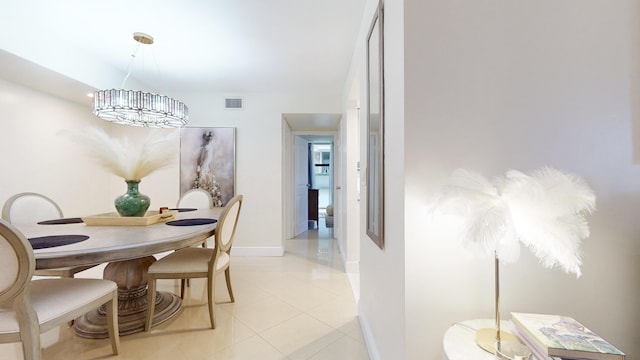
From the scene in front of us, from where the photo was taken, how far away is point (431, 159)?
0.95 metres

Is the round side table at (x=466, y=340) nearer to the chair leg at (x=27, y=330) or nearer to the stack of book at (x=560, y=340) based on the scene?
the stack of book at (x=560, y=340)

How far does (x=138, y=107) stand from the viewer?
6.94 feet

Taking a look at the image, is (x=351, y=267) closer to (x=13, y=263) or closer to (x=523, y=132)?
(x=523, y=132)

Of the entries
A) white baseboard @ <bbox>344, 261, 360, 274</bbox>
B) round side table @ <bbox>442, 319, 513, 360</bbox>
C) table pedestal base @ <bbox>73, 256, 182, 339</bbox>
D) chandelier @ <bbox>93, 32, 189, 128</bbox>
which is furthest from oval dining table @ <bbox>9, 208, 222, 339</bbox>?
white baseboard @ <bbox>344, 261, 360, 274</bbox>

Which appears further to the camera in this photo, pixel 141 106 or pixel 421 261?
pixel 141 106

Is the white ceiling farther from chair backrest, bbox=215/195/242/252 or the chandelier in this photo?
chair backrest, bbox=215/195/242/252

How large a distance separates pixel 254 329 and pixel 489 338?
5.31ft

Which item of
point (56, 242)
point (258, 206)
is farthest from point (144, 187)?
point (56, 242)

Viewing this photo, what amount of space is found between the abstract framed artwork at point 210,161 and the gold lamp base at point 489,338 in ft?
11.2

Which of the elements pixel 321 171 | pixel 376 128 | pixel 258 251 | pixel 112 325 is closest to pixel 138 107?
pixel 112 325

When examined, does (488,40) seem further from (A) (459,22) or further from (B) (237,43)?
(B) (237,43)

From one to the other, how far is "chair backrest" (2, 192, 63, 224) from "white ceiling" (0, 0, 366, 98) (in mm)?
1122

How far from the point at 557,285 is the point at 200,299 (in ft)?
8.41

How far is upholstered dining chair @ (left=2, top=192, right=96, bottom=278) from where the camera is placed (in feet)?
6.50
